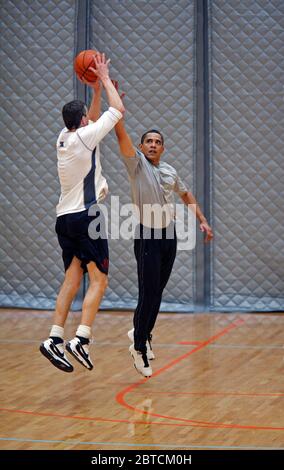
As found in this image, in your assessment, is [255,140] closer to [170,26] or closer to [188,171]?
[188,171]

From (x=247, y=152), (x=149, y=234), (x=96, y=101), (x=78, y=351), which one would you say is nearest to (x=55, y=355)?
(x=78, y=351)

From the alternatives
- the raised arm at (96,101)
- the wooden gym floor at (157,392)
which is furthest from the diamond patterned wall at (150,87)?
the raised arm at (96,101)

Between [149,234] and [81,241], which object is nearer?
[81,241]

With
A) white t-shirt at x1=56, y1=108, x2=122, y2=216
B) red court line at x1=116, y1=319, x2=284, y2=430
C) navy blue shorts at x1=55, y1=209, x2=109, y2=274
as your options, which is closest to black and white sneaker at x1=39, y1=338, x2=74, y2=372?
A: red court line at x1=116, y1=319, x2=284, y2=430

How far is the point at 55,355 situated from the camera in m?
4.61

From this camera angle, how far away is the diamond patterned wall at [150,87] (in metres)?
7.85

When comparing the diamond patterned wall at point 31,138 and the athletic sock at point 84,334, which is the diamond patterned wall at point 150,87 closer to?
the diamond patterned wall at point 31,138

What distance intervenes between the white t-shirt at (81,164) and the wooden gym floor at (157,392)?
98 centimetres

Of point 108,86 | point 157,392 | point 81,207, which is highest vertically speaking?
point 108,86

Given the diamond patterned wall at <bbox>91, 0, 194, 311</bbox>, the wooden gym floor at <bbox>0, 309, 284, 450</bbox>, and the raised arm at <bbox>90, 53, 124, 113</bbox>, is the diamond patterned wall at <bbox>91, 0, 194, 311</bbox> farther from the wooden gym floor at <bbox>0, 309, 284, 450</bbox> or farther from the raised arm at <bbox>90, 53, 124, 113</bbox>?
the raised arm at <bbox>90, 53, 124, 113</bbox>

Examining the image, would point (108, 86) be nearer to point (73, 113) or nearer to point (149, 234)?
point (73, 113)

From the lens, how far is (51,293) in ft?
26.4

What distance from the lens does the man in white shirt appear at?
182 inches

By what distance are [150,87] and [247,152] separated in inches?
38.9
